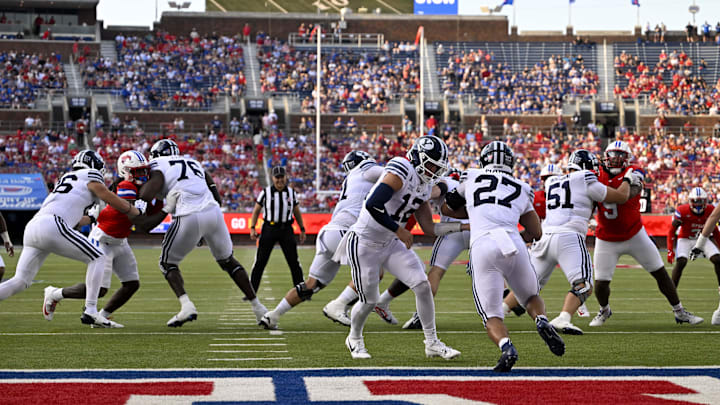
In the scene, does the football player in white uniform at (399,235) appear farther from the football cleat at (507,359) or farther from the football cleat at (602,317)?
the football cleat at (602,317)

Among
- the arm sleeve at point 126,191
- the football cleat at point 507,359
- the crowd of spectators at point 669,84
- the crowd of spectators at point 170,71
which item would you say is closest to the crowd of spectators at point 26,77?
the crowd of spectators at point 170,71

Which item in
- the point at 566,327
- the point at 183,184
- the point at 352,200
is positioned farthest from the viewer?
the point at 352,200

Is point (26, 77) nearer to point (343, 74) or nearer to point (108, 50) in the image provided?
point (108, 50)

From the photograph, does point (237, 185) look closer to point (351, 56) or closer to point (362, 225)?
point (351, 56)

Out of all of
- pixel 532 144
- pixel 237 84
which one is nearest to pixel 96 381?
pixel 532 144

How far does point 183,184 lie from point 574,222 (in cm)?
353

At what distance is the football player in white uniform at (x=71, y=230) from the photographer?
8234mm

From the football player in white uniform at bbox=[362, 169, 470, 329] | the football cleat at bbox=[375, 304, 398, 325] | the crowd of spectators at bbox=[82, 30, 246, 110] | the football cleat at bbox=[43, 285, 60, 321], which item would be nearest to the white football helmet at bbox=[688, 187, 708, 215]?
the football player in white uniform at bbox=[362, 169, 470, 329]

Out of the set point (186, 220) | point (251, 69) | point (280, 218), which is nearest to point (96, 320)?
point (186, 220)

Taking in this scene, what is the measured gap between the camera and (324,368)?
6.29 m

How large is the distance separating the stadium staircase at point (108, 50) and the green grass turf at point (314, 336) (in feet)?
102

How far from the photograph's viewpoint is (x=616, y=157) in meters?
9.12

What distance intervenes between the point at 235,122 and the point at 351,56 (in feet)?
27.8

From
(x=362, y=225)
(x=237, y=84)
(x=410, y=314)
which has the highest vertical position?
(x=237, y=84)
